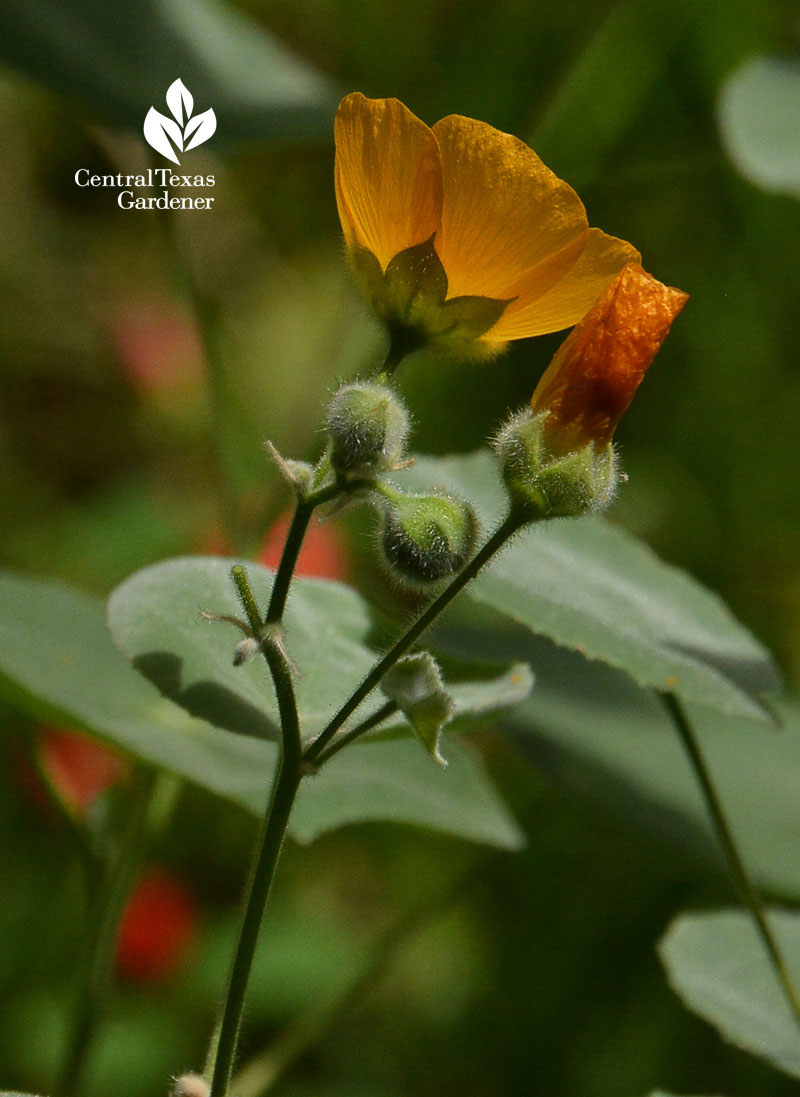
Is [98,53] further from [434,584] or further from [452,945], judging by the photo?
[452,945]

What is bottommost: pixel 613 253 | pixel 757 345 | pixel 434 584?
pixel 757 345

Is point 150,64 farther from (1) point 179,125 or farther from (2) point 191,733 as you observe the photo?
(2) point 191,733

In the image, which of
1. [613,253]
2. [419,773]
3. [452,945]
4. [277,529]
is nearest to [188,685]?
[613,253]

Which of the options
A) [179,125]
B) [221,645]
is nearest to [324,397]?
[179,125]

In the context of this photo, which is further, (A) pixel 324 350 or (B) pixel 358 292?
(A) pixel 324 350

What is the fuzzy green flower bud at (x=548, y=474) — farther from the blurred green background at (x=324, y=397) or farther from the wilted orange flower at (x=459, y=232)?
the blurred green background at (x=324, y=397)

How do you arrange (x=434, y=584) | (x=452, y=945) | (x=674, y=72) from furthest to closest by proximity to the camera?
1. (x=674, y=72)
2. (x=452, y=945)
3. (x=434, y=584)

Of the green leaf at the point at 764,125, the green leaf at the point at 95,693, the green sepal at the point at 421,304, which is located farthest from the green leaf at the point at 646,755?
the green leaf at the point at 764,125
